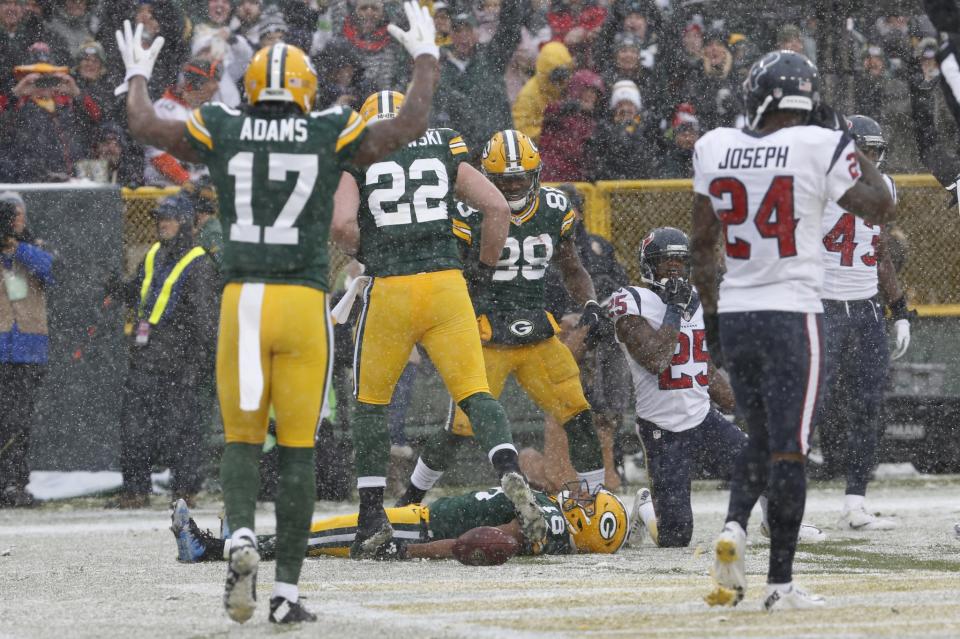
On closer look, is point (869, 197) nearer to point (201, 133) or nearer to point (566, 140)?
point (201, 133)

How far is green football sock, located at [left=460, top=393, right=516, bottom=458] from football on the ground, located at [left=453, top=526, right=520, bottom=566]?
413 mm

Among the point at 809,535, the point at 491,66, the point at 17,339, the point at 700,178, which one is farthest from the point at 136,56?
the point at 491,66

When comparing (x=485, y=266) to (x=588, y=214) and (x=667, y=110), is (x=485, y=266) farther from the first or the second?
(x=667, y=110)

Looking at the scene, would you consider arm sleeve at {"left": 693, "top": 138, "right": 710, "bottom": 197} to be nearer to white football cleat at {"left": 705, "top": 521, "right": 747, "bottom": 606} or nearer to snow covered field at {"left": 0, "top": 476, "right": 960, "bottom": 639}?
white football cleat at {"left": 705, "top": 521, "right": 747, "bottom": 606}

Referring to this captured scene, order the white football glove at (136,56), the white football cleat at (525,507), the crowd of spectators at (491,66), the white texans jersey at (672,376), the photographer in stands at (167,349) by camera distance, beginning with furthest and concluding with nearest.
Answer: the crowd of spectators at (491,66) < the photographer in stands at (167,349) < the white texans jersey at (672,376) < the white football cleat at (525,507) < the white football glove at (136,56)

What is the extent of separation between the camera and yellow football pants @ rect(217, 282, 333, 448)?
583cm

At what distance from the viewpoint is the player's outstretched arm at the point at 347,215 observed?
8094 millimetres

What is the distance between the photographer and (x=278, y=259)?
5.91 metres

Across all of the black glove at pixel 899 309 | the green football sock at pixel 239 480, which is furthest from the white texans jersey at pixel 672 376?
the green football sock at pixel 239 480

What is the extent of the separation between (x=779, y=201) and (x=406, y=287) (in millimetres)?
2482

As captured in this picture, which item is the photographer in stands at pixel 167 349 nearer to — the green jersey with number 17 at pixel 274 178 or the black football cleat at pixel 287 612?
the green jersey with number 17 at pixel 274 178

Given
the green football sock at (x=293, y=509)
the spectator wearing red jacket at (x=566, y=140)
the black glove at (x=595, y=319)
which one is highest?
the spectator wearing red jacket at (x=566, y=140)

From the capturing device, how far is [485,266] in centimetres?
918

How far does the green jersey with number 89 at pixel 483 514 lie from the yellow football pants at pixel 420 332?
0.50 m
